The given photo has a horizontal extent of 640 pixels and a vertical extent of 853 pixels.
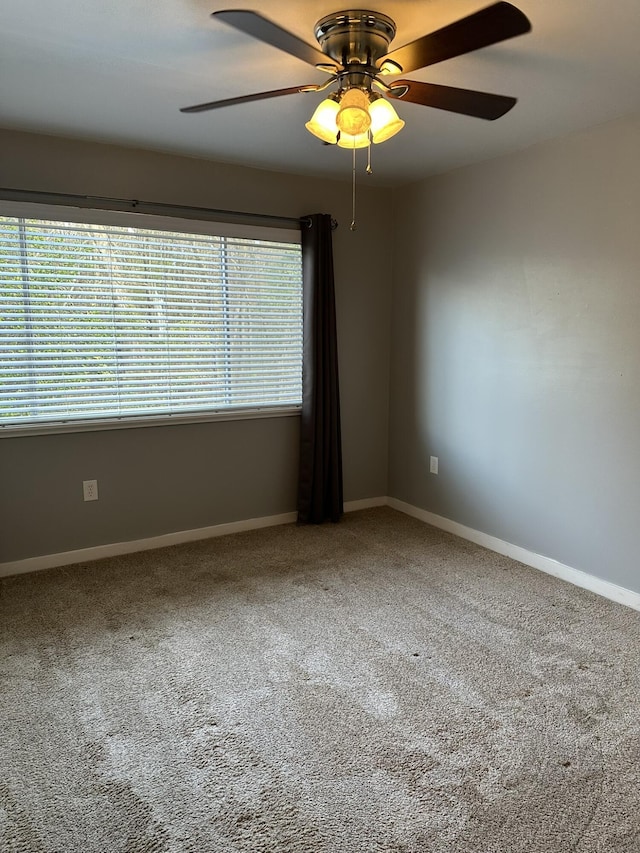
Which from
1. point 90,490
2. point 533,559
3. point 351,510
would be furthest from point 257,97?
point 351,510

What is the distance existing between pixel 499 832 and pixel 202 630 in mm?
1473

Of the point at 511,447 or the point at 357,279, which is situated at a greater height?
the point at 357,279

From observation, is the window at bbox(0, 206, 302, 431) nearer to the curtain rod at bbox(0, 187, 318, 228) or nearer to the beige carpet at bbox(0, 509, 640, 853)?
the curtain rod at bbox(0, 187, 318, 228)

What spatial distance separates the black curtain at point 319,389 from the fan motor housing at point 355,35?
1.86 metres

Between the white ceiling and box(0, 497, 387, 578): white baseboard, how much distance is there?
87.5 inches

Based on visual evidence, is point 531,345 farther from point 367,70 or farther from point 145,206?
point 145,206

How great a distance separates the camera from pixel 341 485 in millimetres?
4070

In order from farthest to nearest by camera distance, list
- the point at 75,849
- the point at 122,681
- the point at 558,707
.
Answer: the point at 122,681
the point at 558,707
the point at 75,849

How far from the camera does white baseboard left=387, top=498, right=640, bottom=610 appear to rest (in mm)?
2959

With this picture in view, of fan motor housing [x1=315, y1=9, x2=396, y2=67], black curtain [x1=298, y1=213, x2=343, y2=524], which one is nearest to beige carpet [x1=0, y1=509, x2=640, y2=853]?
black curtain [x1=298, y1=213, x2=343, y2=524]

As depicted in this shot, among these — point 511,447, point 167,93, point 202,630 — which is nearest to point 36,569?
point 202,630

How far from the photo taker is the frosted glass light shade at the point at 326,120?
1946 millimetres

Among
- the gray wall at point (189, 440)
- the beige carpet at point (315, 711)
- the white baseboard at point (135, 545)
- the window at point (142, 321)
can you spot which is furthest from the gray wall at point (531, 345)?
the white baseboard at point (135, 545)

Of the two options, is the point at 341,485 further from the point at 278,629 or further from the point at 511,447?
the point at 278,629
